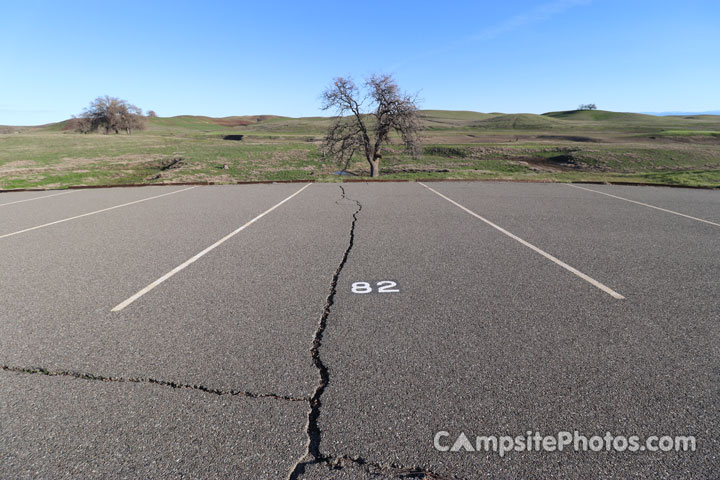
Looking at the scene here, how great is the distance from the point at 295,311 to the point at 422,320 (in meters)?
1.36

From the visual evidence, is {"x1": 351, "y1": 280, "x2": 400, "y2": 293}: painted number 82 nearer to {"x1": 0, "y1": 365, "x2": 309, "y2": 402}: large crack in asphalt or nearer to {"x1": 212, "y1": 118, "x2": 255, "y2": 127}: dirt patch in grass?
{"x1": 0, "y1": 365, "x2": 309, "y2": 402}: large crack in asphalt

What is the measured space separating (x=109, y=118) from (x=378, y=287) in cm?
8837

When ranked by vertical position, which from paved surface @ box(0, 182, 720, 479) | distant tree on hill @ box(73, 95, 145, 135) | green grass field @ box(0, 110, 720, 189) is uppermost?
distant tree on hill @ box(73, 95, 145, 135)

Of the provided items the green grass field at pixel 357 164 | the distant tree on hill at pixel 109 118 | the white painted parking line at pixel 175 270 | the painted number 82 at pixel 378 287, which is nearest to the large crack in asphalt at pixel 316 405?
the painted number 82 at pixel 378 287

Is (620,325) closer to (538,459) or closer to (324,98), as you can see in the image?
(538,459)

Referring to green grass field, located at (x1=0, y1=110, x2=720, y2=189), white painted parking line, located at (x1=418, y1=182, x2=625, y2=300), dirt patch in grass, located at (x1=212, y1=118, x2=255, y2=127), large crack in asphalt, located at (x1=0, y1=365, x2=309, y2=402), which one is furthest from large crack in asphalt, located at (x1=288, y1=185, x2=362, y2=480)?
dirt patch in grass, located at (x1=212, y1=118, x2=255, y2=127)

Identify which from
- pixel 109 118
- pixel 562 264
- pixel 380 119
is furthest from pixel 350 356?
pixel 109 118

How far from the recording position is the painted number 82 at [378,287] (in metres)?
4.64

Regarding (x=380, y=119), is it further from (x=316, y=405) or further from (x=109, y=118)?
(x=109, y=118)

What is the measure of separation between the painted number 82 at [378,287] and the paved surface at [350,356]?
13 cm

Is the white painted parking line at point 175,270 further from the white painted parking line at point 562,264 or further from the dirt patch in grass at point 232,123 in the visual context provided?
the dirt patch in grass at point 232,123

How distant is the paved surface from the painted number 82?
0.13 metres

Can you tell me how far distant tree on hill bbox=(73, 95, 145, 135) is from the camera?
7344cm

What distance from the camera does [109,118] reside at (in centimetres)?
7388
